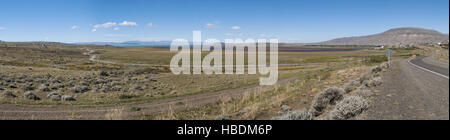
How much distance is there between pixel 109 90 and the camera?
78.1 feet

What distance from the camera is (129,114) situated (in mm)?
13242

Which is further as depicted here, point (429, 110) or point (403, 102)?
point (403, 102)
